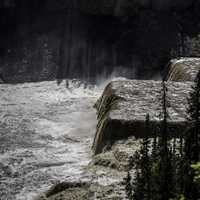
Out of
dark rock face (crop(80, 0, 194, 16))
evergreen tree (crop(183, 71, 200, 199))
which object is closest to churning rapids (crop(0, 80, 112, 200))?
dark rock face (crop(80, 0, 194, 16))

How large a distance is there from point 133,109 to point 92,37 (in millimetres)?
17142

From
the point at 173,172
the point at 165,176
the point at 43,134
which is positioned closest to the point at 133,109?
the point at 43,134

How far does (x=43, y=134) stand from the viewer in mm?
24312

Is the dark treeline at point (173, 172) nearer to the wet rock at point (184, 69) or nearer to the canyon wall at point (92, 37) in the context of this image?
the wet rock at point (184, 69)

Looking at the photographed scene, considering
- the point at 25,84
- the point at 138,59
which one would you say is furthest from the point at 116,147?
the point at 138,59

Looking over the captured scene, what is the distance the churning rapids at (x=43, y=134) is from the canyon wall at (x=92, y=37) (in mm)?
3347

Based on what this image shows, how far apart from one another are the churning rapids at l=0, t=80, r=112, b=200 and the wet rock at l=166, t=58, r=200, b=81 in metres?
4.54

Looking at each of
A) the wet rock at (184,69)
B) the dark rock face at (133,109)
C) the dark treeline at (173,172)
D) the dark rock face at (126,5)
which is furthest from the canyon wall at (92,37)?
the dark treeline at (173,172)

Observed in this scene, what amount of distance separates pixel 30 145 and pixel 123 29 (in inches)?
680

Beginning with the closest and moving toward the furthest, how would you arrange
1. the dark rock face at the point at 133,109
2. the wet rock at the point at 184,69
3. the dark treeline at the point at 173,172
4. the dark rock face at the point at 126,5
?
the dark treeline at the point at 173,172 → the dark rock face at the point at 133,109 → the wet rock at the point at 184,69 → the dark rock face at the point at 126,5

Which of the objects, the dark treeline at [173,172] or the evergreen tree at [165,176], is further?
the evergreen tree at [165,176]

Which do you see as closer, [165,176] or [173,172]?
[165,176]

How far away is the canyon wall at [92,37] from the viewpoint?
36.3 meters

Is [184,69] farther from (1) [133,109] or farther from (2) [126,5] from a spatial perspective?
(2) [126,5]
